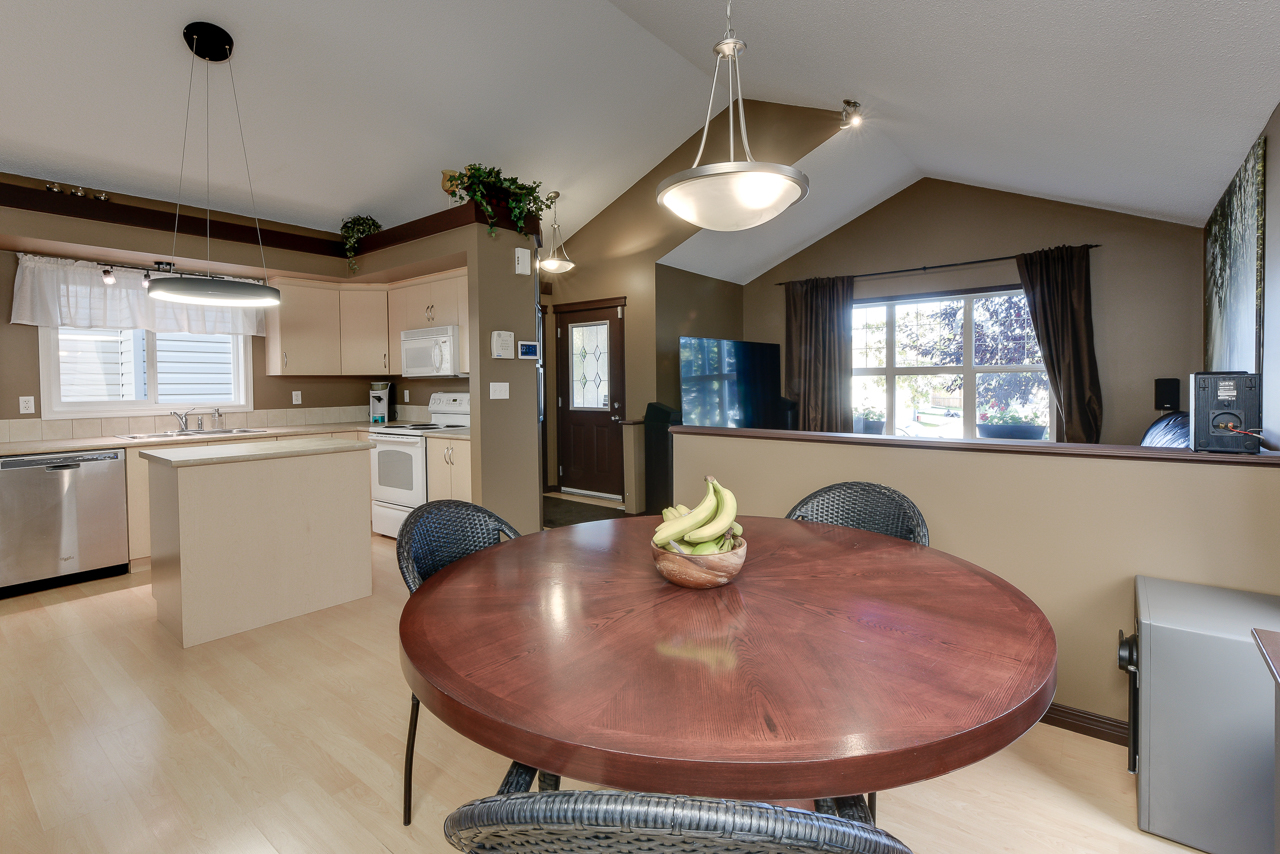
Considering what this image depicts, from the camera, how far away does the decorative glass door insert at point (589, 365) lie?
584cm

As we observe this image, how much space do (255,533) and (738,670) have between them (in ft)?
9.15

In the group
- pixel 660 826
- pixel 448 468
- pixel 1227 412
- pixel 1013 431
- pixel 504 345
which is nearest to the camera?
pixel 660 826

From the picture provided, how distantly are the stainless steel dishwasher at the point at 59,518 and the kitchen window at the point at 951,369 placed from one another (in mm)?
6001

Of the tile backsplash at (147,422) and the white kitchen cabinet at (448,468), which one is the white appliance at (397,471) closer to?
the white kitchen cabinet at (448,468)

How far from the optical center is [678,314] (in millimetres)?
5617

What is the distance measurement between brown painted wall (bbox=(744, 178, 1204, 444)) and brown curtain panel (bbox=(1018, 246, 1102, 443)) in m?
0.14

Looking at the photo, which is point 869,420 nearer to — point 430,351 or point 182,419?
point 430,351

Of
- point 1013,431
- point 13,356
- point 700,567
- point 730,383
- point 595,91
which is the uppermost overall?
point 595,91

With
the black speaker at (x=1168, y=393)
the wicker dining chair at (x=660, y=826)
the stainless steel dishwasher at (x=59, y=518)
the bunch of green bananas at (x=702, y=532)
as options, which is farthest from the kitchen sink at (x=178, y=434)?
the black speaker at (x=1168, y=393)

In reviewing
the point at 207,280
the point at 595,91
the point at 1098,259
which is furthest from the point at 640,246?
the point at 1098,259

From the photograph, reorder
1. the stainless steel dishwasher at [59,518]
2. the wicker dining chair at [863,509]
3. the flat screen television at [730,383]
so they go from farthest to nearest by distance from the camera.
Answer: the flat screen television at [730,383] < the stainless steel dishwasher at [59,518] < the wicker dining chair at [863,509]

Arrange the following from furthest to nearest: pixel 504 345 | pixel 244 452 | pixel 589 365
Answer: pixel 589 365, pixel 504 345, pixel 244 452

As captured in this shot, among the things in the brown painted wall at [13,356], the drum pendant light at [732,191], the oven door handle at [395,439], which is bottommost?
the oven door handle at [395,439]

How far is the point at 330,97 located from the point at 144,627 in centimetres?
306
